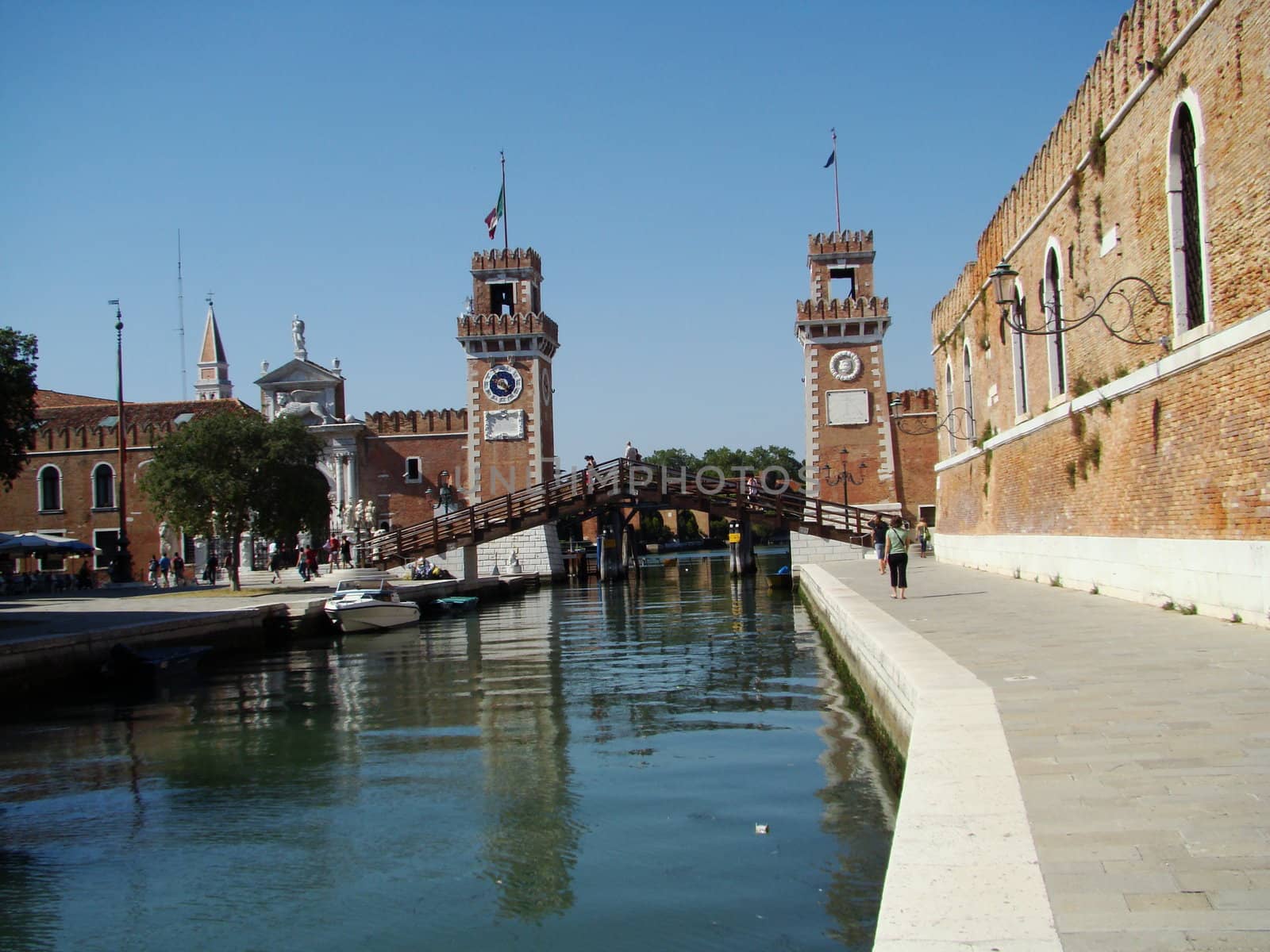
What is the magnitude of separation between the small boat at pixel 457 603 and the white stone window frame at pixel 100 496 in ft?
80.9

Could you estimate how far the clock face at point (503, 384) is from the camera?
4812cm

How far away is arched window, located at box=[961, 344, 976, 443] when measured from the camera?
2766 centimetres

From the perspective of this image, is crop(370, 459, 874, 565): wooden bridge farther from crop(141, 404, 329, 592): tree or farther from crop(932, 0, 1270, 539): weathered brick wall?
crop(932, 0, 1270, 539): weathered brick wall

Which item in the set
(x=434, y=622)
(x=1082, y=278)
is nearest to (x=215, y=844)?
(x=1082, y=278)

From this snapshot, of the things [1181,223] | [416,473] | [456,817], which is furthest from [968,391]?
[416,473]

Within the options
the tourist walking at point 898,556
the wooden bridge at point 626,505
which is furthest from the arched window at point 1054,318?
the wooden bridge at point 626,505

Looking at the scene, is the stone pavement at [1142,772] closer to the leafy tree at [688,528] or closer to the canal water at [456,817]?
the canal water at [456,817]

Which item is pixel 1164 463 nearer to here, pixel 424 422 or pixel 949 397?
pixel 949 397

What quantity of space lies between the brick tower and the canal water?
1229 inches

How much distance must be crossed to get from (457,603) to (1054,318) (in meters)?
18.7

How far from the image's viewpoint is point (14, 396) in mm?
22984

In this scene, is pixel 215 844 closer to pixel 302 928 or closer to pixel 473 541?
pixel 302 928

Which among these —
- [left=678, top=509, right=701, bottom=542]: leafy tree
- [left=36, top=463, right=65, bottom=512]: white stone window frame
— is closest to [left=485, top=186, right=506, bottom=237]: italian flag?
[left=36, top=463, right=65, bottom=512]: white stone window frame

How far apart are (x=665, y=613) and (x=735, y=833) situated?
70.4ft
